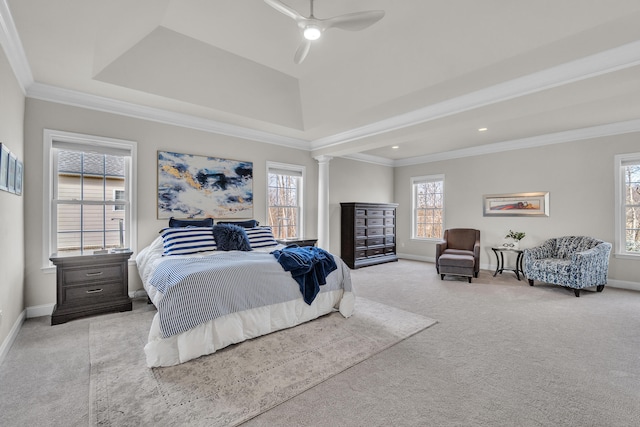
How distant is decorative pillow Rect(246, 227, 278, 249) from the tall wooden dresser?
236cm

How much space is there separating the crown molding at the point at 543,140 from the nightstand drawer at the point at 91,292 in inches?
266

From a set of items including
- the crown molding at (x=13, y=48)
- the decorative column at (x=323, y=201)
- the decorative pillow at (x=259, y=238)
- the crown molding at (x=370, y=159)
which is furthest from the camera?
the crown molding at (x=370, y=159)

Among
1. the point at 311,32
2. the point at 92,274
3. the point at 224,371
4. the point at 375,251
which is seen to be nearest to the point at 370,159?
the point at 375,251

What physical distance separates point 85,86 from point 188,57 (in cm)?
128

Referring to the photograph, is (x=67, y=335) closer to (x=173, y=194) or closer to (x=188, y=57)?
(x=173, y=194)

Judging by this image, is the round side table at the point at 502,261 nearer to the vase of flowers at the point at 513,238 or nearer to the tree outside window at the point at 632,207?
the vase of flowers at the point at 513,238

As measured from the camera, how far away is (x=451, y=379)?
2.12 metres

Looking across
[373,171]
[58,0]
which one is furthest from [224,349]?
[373,171]

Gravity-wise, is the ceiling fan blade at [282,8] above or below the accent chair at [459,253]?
above

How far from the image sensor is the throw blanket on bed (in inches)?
90.8

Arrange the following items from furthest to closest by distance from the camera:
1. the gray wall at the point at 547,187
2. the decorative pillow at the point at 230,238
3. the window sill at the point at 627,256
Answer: the gray wall at the point at 547,187 < the window sill at the point at 627,256 < the decorative pillow at the point at 230,238

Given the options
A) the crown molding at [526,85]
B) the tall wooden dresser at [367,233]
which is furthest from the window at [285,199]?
the crown molding at [526,85]

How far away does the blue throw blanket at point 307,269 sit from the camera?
3.04m

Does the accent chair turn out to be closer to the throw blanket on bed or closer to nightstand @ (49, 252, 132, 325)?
the throw blanket on bed
